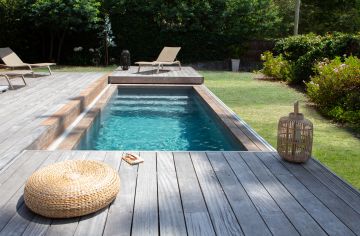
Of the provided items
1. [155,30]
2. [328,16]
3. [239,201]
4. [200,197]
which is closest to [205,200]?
[200,197]

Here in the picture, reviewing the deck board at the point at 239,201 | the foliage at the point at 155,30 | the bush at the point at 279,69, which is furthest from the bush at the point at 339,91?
the foliage at the point at 155,30

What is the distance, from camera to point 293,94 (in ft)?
28.8

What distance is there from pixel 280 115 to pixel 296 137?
10.7 ft

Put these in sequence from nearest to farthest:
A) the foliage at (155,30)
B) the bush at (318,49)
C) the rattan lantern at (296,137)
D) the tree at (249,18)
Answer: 1. the rattan lantern at (296,137)
2. the bush at (318,49)
3. the foliage at (155,30)
4. the tree at (249,18)

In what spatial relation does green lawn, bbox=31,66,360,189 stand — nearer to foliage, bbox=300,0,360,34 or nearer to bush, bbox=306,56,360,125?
bush, bbox=306,56,360,125

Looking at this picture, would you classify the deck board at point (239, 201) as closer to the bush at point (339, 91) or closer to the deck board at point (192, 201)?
the deck board at point (192, 201)

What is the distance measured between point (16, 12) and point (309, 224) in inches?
586

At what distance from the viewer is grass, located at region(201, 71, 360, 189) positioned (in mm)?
4031

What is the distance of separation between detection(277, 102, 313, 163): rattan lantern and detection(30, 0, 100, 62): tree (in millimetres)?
11862

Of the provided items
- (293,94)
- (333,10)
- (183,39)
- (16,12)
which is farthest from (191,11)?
(333,10)

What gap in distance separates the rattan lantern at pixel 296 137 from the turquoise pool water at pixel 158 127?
903 millimetres

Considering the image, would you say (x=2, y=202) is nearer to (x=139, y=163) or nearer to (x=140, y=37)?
(x=139, y=163)

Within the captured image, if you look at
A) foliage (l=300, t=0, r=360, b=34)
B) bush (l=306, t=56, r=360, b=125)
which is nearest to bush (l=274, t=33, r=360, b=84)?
bush (l=306, t=56, r=360, b=125)

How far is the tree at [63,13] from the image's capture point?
1362 cm
